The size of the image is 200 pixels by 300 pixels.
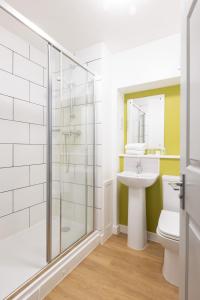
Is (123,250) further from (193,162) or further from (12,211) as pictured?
(193,162)

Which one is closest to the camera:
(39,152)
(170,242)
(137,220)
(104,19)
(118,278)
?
(170,242)

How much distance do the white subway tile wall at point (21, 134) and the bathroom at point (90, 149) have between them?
1 centimetres

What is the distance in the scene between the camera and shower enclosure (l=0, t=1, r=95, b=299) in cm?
151

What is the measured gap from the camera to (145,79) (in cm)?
209

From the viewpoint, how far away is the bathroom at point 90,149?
1.49 meters

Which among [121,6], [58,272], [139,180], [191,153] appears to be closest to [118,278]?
[58,272]

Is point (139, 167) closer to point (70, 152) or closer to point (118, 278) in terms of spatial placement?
point (70, 152)

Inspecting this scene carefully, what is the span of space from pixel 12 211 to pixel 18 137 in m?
0.84

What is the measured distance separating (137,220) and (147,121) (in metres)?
1.25

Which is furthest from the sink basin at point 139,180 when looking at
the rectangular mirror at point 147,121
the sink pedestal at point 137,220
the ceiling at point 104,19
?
the ceiling at point 104,19

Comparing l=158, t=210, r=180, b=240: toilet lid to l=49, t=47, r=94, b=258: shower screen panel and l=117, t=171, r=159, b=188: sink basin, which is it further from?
l=49, t=47, r=94, b=258: shower screen panel

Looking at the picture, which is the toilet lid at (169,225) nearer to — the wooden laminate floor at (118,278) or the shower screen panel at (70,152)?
the wooden laminate floor at (118,278)

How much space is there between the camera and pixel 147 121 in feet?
7.73

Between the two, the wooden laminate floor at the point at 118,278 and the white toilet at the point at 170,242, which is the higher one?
the white toilet at the point at 170,242
